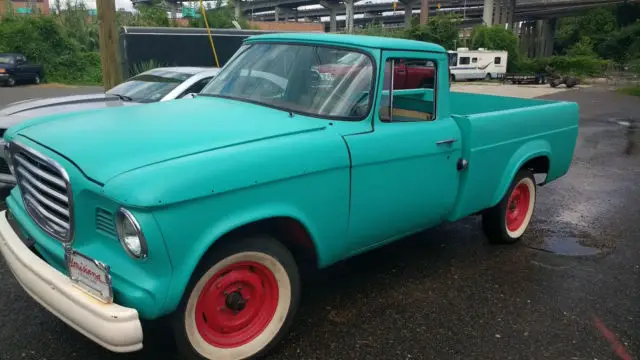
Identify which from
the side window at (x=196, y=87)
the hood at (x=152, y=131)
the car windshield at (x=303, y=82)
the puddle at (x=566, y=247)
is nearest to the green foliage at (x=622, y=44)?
the puddle at (x=566, y=247)

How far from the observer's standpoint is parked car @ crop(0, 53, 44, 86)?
23.7 metres

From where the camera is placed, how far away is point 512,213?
5.07m

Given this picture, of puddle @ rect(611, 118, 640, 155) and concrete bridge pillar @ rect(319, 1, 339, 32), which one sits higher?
concrete bridge pillar @ rect(319, 1, 339, 32)

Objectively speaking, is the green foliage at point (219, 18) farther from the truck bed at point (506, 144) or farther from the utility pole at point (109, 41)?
the truck bed at point (506, 144)

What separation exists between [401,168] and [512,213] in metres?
2.15

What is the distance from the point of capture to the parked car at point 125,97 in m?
5.89

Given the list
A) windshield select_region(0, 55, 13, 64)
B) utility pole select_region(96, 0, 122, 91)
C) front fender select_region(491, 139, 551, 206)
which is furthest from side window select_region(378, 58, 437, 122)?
windshield select_region(0, 55, 13, 64)

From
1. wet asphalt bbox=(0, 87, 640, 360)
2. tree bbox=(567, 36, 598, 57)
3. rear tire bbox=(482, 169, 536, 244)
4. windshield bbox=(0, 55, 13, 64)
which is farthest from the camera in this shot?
tree bbox=(567, 36, 598, 57)

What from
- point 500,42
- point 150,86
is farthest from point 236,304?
point 500,42

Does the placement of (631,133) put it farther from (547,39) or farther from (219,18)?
(547,39)

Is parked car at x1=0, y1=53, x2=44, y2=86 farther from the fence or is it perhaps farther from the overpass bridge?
the overpass bridge

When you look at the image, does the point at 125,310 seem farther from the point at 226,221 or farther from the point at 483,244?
the point at 483,244

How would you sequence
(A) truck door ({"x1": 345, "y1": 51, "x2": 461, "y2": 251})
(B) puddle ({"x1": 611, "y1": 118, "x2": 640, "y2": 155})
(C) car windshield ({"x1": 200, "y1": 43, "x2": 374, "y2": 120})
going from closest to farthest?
1. (A) truck door ({"x1": 345, "y1": 51, "x2": 461, "y2": 251})
2. (C) car windshield ({"x1": 200, "y1": 43, "x2": 374, "y2": 120})
3. (B) puddle ({"x1": 611, "y1": 118, "x2": 640, "y2": 155})

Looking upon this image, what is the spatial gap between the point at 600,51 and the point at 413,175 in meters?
67.7
